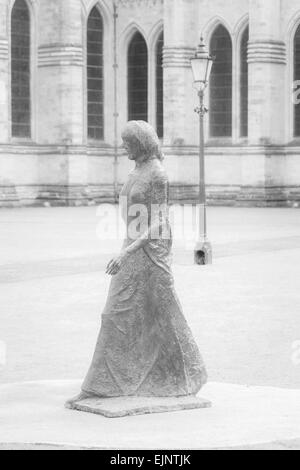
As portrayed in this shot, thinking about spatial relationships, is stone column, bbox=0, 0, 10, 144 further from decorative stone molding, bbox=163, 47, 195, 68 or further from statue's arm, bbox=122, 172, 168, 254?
statue's arm, bbox=122, 172, 168, 254

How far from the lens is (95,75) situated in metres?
43.8

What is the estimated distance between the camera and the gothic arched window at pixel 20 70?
1615 inches

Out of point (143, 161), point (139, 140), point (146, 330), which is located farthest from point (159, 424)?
point (139, 140)

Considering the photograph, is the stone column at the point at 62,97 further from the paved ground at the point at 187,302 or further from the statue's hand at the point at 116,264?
the statue's hand at the point at 116,264

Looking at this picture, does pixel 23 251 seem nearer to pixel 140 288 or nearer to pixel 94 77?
pixel 140 288

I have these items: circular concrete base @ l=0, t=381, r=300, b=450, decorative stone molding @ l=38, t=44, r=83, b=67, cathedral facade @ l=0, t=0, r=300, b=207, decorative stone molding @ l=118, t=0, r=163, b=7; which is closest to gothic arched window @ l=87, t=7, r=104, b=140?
cathedral facade @ l=0, t=0, r=300, b=207

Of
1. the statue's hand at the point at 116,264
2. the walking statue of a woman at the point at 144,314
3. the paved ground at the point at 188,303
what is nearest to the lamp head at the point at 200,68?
the paved ground at the point at 188,303

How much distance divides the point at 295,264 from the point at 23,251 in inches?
200

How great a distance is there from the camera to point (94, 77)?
43688mm

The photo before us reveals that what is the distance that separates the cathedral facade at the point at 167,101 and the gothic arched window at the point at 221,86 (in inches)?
1.3

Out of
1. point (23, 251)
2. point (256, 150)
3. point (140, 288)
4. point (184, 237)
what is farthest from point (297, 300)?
point (256, 150)

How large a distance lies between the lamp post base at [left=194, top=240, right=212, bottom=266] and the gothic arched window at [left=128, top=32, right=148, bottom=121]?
25.0 meters

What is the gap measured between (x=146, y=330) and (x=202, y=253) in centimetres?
1142

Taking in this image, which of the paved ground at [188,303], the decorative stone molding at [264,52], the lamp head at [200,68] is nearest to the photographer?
the paved ground at [188,303]
